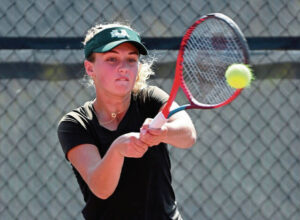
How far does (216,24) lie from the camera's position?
2.08 m

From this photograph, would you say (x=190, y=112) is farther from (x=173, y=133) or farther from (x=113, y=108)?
(x=173, y=133)

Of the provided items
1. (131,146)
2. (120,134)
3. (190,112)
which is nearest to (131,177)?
(120,134)

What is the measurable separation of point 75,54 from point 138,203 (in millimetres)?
1174

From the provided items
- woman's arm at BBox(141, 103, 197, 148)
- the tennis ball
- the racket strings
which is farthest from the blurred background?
the tennis ball

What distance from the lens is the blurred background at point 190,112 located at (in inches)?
119

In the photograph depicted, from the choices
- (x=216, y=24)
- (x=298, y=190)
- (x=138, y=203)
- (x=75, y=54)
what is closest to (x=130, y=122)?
(x=138, y=203)

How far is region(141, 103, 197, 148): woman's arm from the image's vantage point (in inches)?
67.2

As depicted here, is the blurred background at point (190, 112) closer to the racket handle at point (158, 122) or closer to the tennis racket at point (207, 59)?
the tennis racket at point (207, 59)

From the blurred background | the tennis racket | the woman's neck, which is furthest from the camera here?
the blurred background

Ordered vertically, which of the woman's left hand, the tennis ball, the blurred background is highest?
the woman's left hand

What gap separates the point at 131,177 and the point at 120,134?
13 centimetres

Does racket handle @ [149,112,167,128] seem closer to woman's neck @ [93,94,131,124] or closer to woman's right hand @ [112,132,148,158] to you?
woman's right hand @ [112,132,148,158]

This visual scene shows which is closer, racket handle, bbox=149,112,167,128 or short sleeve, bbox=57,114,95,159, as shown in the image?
racket handle, bbox=149,112,167,128

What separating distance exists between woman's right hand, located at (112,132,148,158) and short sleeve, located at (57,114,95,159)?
0.24 m
